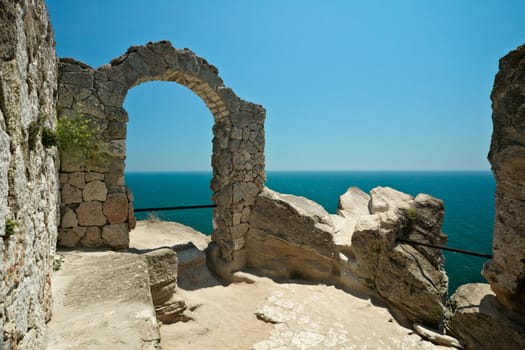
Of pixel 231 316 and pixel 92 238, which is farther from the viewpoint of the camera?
pixel 231 316

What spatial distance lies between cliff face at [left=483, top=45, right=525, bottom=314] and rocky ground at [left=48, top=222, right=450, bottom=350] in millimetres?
1470

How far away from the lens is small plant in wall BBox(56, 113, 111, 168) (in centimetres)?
391

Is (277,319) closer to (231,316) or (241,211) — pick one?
(231,316)

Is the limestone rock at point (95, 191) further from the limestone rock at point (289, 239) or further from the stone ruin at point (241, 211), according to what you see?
the limestone rock at point (289, 239)

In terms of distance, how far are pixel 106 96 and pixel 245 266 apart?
15.2 feet

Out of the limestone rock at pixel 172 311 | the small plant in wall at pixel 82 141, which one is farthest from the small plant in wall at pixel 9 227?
the limestone rock at pixel 172 311

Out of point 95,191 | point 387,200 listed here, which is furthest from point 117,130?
point 387,200

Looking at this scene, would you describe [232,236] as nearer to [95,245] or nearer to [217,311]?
[217,311]

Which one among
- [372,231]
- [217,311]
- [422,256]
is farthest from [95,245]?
[422,256]

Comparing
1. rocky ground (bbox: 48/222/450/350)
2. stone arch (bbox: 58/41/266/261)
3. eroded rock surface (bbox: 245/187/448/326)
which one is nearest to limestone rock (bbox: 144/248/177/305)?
rocky ground (bbox: 48/222/450/350)

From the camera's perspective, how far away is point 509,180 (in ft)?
13.2

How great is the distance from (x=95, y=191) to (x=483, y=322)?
21.3ft

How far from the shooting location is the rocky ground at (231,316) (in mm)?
2213

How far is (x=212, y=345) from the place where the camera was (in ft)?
13.4
